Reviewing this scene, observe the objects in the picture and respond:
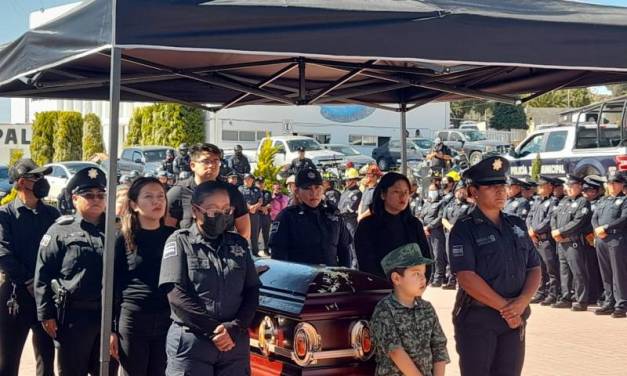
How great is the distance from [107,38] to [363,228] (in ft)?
9.04

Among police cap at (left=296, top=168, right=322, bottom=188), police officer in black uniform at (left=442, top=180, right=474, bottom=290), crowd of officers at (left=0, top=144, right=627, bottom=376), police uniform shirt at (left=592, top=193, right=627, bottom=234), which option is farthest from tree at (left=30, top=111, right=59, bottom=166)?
police cap at (left=296, top=168, right=322, bottom=188)

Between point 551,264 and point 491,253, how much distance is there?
8.28 m

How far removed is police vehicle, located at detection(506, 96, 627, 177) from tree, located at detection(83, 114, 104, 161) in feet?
75.7

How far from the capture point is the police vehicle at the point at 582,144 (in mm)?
18906

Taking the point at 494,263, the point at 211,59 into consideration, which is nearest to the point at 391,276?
the point at 494,263

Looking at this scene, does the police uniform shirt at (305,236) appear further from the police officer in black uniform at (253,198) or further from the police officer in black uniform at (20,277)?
the police officer in black uniform at (253,198)

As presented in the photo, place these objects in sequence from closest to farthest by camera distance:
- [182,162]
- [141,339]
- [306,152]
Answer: [141,339], [182,162], [306,152]

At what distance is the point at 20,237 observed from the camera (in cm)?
636

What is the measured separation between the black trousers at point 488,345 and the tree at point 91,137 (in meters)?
35.6

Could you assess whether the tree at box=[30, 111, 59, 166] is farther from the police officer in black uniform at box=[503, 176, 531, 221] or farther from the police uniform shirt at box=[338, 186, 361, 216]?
the police officer in black uniform at box=[503, 176, 531, 221]

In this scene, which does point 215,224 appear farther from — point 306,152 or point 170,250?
point 306,152

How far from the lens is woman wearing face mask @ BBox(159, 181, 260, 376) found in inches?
179

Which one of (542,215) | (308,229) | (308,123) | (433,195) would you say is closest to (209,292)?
(308,229)

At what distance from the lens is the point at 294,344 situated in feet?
15.8
